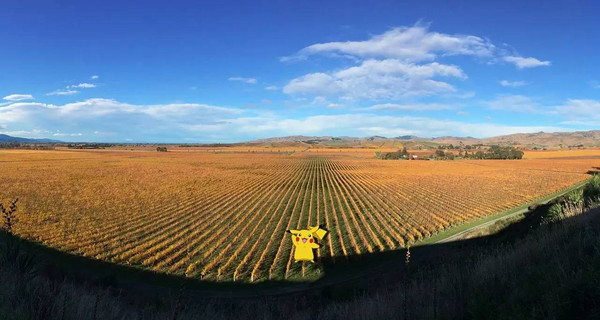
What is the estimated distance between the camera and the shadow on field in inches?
541

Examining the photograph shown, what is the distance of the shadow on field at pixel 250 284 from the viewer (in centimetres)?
1373

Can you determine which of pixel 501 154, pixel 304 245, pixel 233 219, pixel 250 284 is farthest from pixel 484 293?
pixel 501 154

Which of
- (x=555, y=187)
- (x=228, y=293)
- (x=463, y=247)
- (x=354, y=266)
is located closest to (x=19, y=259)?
(x=228, y=293)

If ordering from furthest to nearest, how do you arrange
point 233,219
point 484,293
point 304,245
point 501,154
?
point 501,154, point 233,219, point 304,245, point 484,293

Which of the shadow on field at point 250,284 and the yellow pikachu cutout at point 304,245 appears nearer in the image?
the shadow on field at point 250,284

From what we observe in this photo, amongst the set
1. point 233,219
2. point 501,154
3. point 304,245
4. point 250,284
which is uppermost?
point 501,154

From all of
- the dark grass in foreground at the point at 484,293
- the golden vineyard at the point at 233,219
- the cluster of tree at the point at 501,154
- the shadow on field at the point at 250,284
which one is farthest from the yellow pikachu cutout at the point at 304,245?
the cluster of tree at the point at 501,154

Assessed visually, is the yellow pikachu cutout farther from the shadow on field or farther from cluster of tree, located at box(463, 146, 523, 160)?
cluster of tree, located at box(463, 146, 523, 160)

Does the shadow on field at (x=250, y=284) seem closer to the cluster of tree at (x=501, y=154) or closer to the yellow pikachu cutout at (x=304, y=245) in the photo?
the yellow pikachu cutout at (x=304, y=245)

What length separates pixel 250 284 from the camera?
48.5 ft

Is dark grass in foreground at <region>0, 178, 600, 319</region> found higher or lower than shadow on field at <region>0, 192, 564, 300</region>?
higher

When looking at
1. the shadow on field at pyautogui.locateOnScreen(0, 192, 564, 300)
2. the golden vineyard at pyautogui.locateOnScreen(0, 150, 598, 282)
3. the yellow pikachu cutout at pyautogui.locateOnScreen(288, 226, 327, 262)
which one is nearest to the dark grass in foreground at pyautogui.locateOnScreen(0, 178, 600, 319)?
the shadow on field at pyautogui.locateOnScreen(0, 192, 564, 300)

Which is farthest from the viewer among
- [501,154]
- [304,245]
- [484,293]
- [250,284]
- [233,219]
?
[501,154]

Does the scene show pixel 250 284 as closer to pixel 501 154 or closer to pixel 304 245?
pixel 304 245
